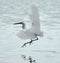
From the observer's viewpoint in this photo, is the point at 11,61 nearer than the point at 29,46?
Yes

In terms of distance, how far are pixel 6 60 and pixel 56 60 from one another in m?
1.80

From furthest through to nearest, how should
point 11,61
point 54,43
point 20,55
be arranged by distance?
point 54,43, point 20,55, point 11,61

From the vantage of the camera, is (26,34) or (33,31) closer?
(26,34)

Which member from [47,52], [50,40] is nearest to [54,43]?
[50,40]

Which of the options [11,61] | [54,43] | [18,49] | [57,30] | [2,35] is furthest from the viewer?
[57,30]

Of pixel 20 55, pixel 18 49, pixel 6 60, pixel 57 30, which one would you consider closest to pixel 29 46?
pixel 18 49

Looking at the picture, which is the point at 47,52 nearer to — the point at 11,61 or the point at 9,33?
the point at 11,61

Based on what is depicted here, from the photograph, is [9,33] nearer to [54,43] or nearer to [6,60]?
[54,43]

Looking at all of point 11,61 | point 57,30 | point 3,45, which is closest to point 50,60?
point 11,61

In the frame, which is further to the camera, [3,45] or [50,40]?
[50,40]

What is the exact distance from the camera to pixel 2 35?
17.4 meters

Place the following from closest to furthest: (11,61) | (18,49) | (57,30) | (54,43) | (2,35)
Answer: (11,61) < (18,49) < (54,43) < (2,35) < (57,30)

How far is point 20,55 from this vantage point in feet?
43.3

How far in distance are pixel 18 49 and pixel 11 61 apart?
6.75 ft
